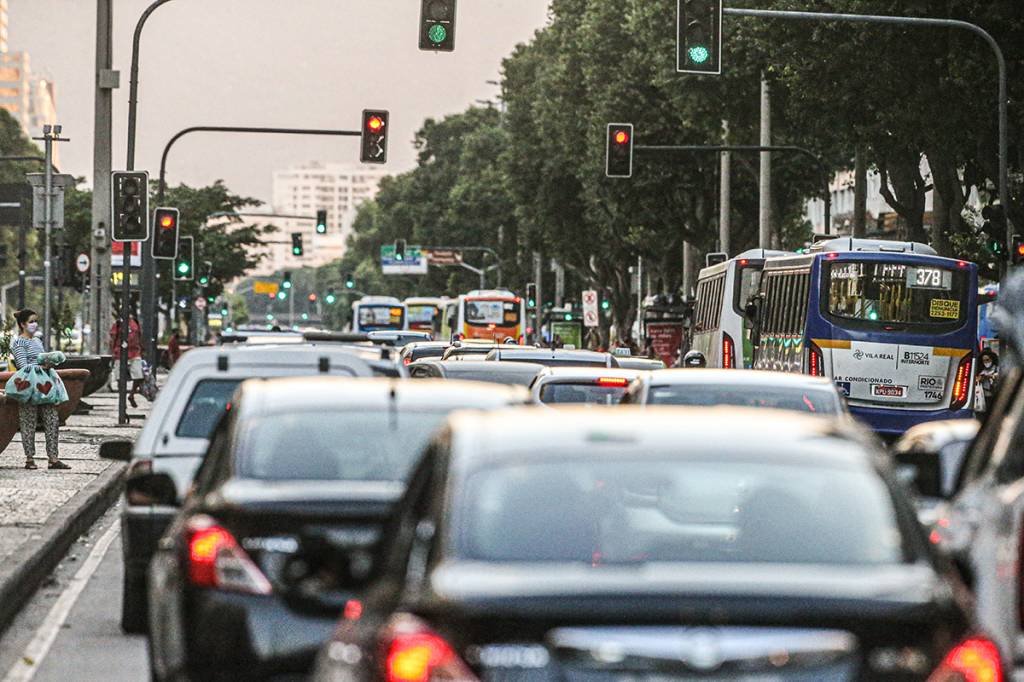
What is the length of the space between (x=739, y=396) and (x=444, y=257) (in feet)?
399

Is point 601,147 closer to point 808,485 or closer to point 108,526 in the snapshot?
point 108,526

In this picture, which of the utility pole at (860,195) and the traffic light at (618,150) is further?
the utility pole at (860,195)

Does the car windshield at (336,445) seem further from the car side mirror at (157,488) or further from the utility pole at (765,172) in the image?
the utility pole at (765,172)

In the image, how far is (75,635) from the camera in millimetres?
12070

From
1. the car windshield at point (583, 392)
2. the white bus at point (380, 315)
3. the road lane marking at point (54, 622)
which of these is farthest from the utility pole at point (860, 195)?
the white bus at point (380, 315)

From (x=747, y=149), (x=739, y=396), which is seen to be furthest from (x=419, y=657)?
(x=747, y=149)

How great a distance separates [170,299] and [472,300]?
16161 millimetres

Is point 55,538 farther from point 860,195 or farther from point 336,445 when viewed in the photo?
point 860,195

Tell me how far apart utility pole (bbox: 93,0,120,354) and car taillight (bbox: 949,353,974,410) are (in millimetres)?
12857

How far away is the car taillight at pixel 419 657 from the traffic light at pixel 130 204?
28568 millimetres

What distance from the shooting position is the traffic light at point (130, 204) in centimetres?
3322

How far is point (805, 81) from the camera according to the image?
40.1 m

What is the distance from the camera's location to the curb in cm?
1295

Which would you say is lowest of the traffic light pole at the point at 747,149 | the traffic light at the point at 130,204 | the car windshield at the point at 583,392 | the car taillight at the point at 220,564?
the car taillight at the point at 220,564
